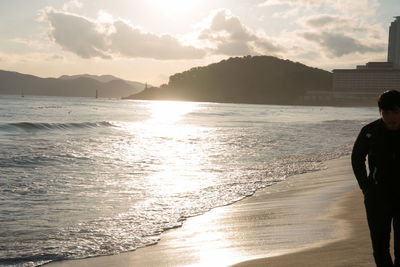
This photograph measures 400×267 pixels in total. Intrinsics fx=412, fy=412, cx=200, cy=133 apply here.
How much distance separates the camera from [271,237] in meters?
5.83

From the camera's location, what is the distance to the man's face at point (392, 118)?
326cm

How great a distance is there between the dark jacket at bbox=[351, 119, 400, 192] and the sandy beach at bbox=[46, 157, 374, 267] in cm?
135

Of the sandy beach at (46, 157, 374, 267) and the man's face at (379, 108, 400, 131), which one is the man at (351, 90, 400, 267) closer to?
the man's face at (379, 108, 400, 131)

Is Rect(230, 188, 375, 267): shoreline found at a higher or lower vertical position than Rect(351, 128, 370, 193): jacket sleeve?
lower

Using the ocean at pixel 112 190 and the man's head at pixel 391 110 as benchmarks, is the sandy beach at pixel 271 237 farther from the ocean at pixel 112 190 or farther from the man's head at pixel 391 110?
the man's head at pixel 391 110

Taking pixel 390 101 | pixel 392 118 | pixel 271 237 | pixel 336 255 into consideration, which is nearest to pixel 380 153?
pixel 392 118

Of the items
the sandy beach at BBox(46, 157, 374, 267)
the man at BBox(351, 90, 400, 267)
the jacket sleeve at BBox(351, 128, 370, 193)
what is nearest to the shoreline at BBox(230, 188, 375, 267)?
the sandy beach at BBox(46, 157, 374, 267)

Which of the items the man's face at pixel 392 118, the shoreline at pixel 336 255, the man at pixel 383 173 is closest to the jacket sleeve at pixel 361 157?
the man at pixel 383 173

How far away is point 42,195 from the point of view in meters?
8.70

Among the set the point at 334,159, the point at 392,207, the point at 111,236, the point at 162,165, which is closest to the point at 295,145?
the point at 334,159

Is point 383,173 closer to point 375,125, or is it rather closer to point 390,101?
point 375,125

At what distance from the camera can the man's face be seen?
10.7 feet

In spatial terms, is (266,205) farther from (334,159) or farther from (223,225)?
(334,159)

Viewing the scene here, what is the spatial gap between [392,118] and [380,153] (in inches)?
11.9
